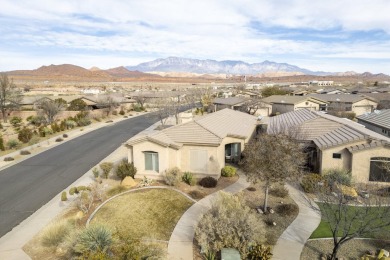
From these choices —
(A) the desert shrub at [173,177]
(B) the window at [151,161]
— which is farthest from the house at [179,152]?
(A) the desert shrub at [173,177]

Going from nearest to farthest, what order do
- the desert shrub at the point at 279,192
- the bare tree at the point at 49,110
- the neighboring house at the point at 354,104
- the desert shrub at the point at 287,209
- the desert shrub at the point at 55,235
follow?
the desert shrub at the point at 55,235, the desert shrub at the point at 287,209, the desert shrub at the point at 279,192, the bare tree at the point at 49,110, the neighboring house at the point at 354,104

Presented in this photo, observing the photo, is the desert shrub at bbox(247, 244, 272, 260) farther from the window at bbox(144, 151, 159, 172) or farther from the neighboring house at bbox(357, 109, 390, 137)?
the neighboring house at bbox(357, 109, 390, 137)

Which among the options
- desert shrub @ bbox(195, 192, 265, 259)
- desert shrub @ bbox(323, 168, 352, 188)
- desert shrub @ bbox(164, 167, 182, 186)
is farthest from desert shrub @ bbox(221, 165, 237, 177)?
desert shrub @ bbox(195, 192, 265, 259)

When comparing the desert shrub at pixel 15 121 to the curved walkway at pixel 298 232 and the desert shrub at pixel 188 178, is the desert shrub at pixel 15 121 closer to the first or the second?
the desert shrub at pixel 188 178

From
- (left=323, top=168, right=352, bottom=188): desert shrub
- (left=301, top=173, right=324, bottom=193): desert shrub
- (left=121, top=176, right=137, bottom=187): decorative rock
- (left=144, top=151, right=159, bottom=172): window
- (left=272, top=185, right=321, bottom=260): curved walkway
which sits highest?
(left=144, top=151, right=159, bottom=172): window

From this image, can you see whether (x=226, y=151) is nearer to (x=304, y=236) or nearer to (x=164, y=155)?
(x=164, y=155)

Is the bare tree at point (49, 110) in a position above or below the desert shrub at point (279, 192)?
above

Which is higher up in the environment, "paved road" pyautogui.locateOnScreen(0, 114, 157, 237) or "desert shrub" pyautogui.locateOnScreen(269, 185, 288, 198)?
"desert shrub" pyautogui.locateOnScreen(269, 185, 288, 198)
